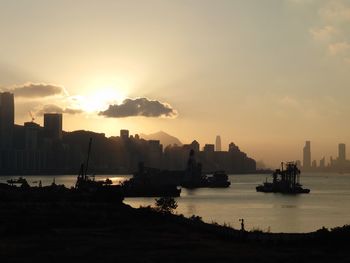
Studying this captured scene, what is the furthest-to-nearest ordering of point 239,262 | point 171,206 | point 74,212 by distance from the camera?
point 171,206
point 74,212
point 239,262

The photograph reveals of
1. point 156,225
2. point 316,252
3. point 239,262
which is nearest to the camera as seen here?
point 239,262

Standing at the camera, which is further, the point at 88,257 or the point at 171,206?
the point at 171,206

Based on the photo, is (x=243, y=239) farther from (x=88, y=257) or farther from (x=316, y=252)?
(x=88, y=257)

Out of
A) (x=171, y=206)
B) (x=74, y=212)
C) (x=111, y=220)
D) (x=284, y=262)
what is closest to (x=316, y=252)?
(x=284, y=262)

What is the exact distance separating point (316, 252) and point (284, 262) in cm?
467

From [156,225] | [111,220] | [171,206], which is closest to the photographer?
[156,225]

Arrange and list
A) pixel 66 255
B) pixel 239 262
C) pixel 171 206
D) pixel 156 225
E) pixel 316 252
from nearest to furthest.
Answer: pixel 239 262 < pixel 66 255 < pixel 316 252 < pixel 156 225 < pixel 171 206

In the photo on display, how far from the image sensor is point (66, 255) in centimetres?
3080

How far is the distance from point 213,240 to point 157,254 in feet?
28.7

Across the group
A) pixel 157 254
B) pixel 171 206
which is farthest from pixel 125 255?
pixel 171 206

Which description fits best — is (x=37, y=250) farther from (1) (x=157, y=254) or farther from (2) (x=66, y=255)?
(1) (x=157, y=254)

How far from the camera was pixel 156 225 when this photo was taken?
157ft

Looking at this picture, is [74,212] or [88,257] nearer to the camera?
[88,257]

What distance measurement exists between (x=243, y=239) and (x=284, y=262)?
35.8 feet
